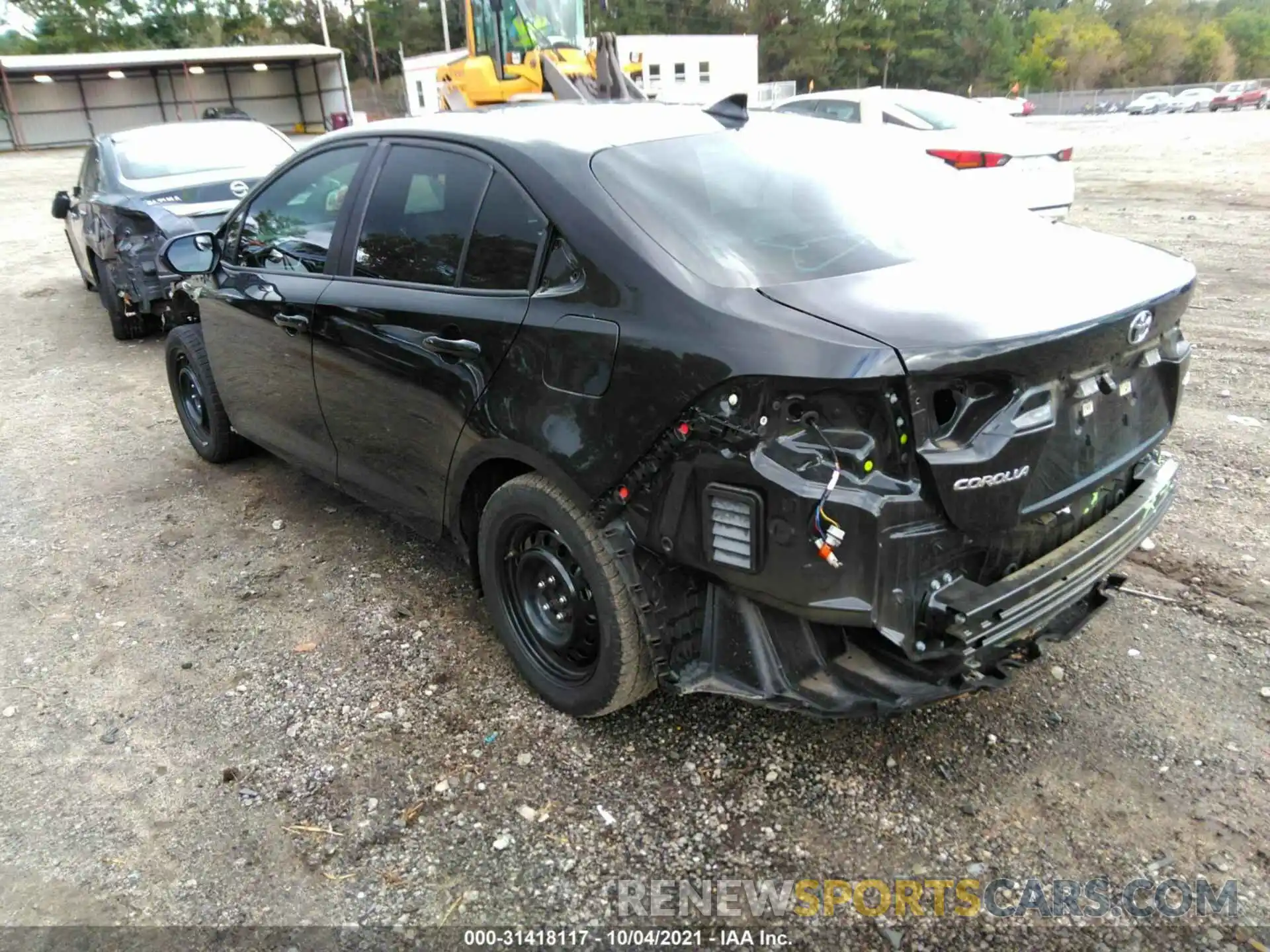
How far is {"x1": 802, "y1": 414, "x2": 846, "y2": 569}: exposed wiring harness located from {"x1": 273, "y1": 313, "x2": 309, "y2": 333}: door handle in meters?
2.37

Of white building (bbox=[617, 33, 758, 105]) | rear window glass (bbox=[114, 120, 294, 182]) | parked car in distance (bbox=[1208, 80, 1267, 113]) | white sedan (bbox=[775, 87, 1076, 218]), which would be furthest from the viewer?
parked car in distance (bbox=[1208, 80, 1267, 113])

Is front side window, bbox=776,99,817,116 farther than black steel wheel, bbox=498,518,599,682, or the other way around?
front side window, bbox=776,99,817,116

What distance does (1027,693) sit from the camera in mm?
3018

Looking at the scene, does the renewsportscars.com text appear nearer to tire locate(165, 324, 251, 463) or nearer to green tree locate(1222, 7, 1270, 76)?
tire locate(165, 324, 251, 463)

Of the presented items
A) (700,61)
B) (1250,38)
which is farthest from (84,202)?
(1250,38)

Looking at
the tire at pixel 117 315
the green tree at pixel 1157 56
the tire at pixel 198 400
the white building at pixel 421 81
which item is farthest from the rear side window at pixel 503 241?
the green tree at pixel 1157 56

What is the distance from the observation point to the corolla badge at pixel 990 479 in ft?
6.94

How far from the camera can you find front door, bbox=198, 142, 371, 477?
144 inches

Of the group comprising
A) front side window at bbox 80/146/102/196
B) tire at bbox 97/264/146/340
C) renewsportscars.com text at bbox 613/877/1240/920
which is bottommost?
renewsportscars.com text at bbox 613/877/1240/920

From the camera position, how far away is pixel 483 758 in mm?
2855

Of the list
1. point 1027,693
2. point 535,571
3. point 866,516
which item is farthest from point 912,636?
point 535,571

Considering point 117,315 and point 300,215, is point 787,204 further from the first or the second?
point 117,315

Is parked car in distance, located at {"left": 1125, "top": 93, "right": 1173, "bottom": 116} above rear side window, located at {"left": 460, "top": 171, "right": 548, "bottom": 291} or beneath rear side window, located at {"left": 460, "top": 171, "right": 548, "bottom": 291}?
beneath

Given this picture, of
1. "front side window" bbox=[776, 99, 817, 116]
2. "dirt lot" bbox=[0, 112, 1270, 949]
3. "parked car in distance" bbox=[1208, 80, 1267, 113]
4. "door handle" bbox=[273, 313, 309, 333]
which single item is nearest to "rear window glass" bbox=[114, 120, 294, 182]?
"dirt lot" bbox=[0, 112, 1270, 949]
